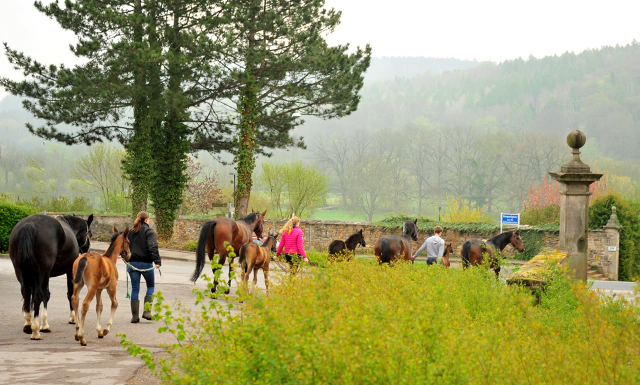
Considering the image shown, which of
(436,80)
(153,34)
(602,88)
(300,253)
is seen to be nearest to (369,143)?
(602,88)

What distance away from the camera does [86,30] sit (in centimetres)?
2902

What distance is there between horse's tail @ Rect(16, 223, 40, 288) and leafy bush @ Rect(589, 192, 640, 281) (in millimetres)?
25255

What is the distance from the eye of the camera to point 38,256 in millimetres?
9836

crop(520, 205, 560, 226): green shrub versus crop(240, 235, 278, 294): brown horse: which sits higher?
crop(520, 205, 560, 226): green shrub

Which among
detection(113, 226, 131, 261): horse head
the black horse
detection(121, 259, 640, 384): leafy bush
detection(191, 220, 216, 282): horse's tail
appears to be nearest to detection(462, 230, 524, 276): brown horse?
detection(191, 220, 216, 282): horse's tail

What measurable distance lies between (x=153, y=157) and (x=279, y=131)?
6.92 m

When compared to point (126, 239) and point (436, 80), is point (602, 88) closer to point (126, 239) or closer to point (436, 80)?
point (436, 80)

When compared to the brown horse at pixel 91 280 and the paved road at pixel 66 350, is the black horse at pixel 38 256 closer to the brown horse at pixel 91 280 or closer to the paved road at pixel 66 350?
the paved road at pixel 66 350

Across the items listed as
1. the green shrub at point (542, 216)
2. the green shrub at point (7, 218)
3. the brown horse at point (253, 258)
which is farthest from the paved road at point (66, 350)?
the green shrub at point (542, 216)

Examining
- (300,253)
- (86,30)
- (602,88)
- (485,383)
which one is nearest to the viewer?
(485,383)

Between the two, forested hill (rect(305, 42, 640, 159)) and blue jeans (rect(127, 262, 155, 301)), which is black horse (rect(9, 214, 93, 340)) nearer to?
blue jeans (rect(127, 262, 155, 301))

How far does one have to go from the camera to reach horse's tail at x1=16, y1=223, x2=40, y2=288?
9.47 meters

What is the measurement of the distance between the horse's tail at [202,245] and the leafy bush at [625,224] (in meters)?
20.4

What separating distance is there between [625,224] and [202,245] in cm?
2194
